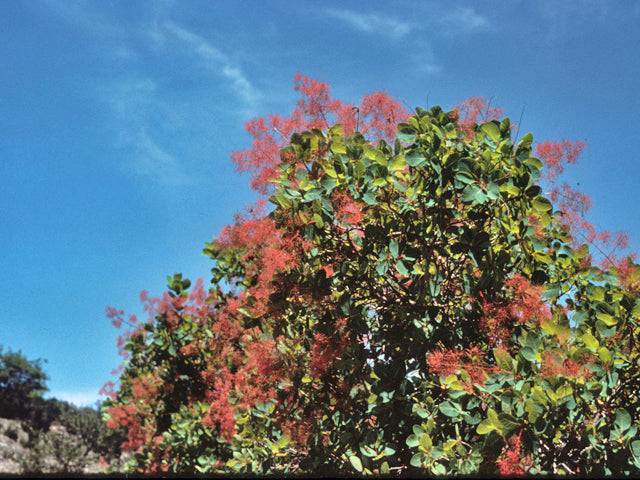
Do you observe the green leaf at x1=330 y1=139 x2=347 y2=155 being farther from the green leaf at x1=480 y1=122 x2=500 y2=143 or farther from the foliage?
the foliage

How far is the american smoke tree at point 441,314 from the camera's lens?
362 centimetres

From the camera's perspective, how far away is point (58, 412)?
28.1 meters

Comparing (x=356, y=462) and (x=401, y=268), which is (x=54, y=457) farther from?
(x=401, y=268)

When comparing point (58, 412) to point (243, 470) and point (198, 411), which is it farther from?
point (243, 470)

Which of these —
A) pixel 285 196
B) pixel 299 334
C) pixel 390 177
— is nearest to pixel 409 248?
pixel 390 177

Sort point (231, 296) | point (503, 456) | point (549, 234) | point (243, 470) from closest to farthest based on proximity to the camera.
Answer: point (503, 456) → point (549, 234) → point (243, 470) → point (231, 296)

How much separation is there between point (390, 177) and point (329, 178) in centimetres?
45

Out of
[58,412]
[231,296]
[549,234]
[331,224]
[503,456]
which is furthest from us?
[58,412]

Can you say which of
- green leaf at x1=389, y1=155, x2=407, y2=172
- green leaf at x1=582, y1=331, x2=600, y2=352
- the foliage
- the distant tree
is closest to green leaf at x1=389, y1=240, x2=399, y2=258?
green leaf at x1=389, y1=155, x2=407, y2=172

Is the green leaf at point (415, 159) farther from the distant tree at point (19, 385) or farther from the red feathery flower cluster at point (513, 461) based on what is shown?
the distant tree at point (19, 385)

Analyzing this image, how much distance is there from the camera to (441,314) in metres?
4.47

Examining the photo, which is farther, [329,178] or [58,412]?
[58,412]

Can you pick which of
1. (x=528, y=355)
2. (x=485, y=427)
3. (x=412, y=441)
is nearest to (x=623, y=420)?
(x=528, y=355)

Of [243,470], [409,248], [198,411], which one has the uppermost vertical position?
[409,248]
